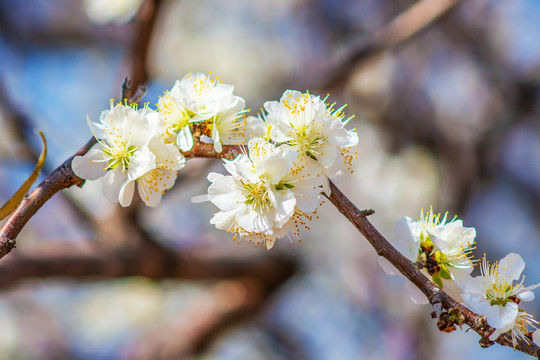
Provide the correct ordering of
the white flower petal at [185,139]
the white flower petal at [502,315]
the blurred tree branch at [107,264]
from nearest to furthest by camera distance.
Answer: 1. the white flower petal at [502,315]
2. the white flower petal at [185,139]
3. the blurred tree branch at [107,264]

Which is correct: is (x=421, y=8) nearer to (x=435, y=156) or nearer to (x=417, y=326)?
(x=435, y=156)

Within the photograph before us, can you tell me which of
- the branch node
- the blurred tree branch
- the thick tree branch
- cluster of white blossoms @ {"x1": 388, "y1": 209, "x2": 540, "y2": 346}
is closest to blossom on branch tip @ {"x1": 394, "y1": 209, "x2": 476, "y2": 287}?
cluster of white blossoms @ {"x1": 388, "y1": 209, "x2": 540, "y2": 346}

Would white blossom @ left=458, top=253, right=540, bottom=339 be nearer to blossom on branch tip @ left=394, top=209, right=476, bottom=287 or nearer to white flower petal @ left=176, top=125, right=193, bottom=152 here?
blossom on branch tip @ left=394, top=209, right=476, bottom=287

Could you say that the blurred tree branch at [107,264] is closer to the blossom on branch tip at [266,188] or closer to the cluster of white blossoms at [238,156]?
the cluster of white blossoms at [238,156]

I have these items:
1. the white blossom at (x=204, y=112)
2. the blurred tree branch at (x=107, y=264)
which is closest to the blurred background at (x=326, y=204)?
the blurred tree branch at (x=107, y=264)

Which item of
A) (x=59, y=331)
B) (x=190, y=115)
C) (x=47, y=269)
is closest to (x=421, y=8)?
(x=190, y=115)

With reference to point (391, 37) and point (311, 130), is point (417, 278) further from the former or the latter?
Answer: point (391, 37)

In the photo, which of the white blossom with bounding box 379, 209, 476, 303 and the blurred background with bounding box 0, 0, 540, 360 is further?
the blurred background with bounding box 0, 0, 540, 360

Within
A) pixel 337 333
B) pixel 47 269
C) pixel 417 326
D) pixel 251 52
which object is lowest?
pixel 417 326
